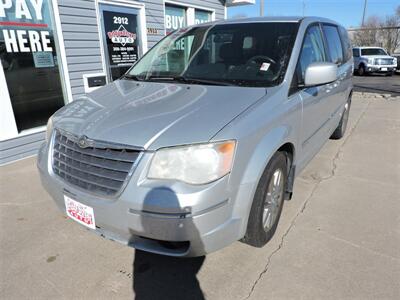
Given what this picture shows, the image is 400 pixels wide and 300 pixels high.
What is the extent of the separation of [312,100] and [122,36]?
188 inches

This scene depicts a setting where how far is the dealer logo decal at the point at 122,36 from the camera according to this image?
6.32 m

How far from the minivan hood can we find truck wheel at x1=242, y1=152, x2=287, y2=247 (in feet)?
1.69

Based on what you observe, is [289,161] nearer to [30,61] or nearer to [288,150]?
[288,150]

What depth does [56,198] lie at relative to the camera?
241 centimetres

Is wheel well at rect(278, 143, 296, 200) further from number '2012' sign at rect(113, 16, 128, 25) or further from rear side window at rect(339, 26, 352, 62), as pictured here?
number '2012' sign at rect(113, 16, 128, 25)

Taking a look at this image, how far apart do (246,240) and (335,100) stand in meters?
2.59

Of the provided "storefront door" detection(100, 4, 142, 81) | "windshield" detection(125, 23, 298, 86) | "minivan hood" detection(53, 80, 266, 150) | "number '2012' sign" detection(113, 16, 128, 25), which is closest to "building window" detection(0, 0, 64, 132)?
"storefront door" detection(100, 4, 142, 81)

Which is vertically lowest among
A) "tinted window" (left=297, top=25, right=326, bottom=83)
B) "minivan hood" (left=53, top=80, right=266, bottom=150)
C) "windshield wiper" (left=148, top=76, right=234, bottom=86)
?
"minivan hood" (left=53, top=80, right=266, bottom=150)

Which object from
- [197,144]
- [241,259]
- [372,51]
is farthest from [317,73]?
[372,51]

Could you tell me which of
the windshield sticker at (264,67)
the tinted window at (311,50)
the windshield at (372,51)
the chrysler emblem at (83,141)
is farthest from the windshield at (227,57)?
the windshield at (372,51)

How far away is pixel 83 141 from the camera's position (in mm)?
2111

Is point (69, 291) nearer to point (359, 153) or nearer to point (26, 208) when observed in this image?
point (26, 208)

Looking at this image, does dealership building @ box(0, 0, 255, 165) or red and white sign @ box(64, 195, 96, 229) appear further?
dealership building @ box(0, 0, 255, 165)

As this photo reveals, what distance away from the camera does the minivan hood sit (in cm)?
196
